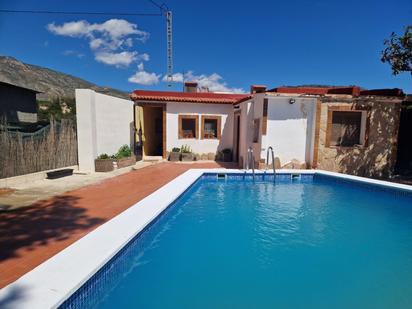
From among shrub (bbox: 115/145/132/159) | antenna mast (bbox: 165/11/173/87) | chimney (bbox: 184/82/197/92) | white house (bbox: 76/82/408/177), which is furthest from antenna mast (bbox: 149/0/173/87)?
white house (bbox: 76/82/408/177)

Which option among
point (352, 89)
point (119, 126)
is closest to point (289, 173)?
point (352, 89)

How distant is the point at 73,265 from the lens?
131 inches

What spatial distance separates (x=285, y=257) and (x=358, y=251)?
1638 millimetres

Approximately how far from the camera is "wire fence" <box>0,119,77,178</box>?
25.9 ft

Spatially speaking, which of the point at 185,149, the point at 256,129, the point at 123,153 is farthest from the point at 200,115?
the point at 123,153

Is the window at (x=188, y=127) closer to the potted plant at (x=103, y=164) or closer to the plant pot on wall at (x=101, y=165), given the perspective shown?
the potted plant at (x=103, y=164)

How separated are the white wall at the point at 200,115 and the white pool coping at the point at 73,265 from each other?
10409mm

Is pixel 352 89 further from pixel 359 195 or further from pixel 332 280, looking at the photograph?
pixel 332 280

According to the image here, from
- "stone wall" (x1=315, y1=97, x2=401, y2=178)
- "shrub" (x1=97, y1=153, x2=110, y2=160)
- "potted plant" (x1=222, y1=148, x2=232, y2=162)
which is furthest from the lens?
"potted plant" (x1=222, y1=148, x2=232, y2=162)

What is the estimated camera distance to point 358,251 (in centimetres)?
509

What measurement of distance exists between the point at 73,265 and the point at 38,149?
7.56m

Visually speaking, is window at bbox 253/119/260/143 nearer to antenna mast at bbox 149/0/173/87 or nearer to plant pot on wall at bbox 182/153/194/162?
plant pot on wall at bbox 182/153/194/162

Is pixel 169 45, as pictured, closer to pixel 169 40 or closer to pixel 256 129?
pixel 169 40

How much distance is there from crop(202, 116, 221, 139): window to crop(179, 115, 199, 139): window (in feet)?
1.76
